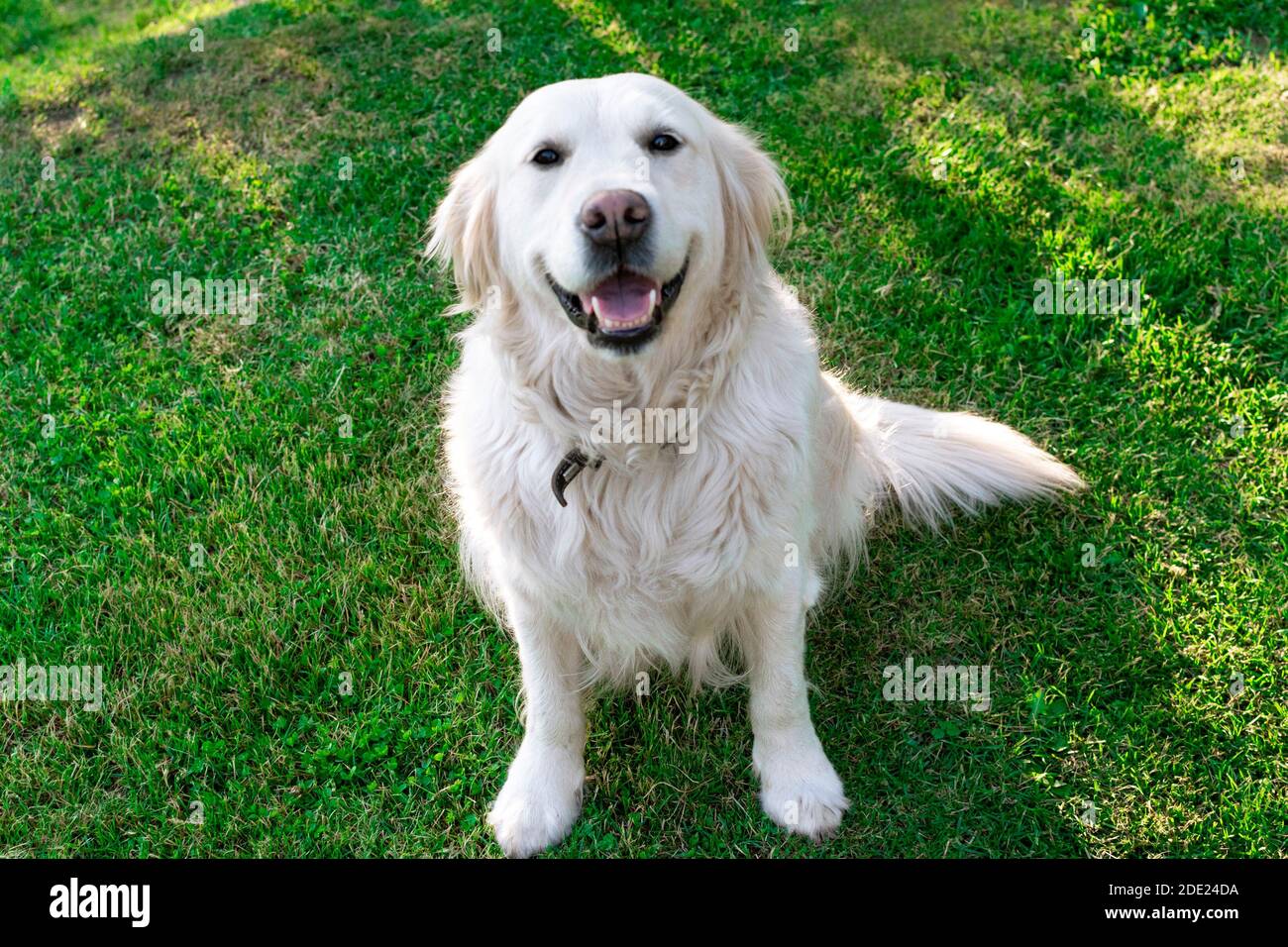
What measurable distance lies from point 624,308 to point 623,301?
2cm

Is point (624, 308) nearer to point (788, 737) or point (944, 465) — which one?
point (788, 737)

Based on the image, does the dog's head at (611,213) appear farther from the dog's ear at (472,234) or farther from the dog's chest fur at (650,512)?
the dog's chest fur at (650,512)

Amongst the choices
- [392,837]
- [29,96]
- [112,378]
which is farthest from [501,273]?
[29,96]

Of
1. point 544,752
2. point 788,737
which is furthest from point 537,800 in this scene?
point 788,737

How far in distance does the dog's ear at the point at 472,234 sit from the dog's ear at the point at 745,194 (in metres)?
0.58

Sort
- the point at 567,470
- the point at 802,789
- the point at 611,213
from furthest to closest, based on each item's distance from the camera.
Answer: the point at 802,789 → the point at 567,470 → the point at 611,213

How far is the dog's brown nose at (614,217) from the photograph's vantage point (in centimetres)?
214

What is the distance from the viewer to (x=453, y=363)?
13.6 ft

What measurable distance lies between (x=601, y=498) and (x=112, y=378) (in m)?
2.65

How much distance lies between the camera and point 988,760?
2922mm

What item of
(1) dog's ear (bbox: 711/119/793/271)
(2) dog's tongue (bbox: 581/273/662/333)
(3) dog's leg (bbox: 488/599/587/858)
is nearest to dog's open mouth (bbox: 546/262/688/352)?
(2) dog's tongue (bbox: 581/273/662/333)

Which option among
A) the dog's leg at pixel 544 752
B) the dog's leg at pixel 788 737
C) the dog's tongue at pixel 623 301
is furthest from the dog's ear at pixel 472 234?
the dog's leg at pixel 788 737

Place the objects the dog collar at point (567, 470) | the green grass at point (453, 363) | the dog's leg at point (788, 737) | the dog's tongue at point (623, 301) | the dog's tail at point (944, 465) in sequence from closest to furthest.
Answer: the dog's tongue at point (623, 301), the dog collar at point (567, 470), the dog's leg at point (788, 737), the green grass at point (453, 363), the dog's tail at point (944, 465)

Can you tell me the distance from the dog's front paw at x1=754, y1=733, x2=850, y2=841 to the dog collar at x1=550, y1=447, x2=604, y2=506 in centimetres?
101
